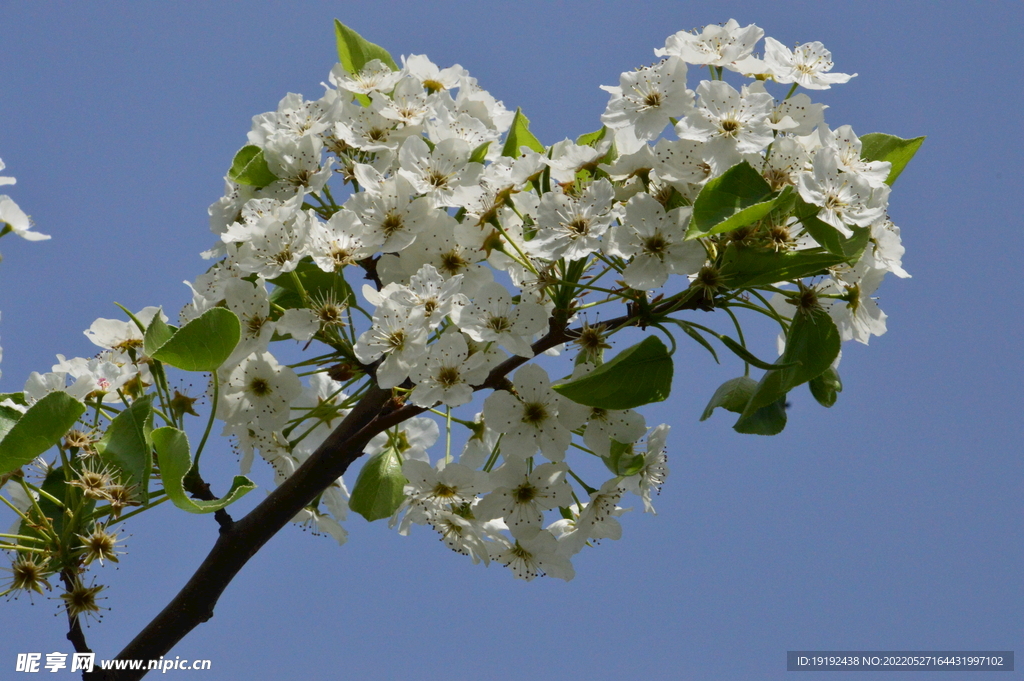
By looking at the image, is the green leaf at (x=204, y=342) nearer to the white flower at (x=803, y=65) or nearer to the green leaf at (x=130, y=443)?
the green leaf at (x=130, y=443)

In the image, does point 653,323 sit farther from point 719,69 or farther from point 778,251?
point 719,69

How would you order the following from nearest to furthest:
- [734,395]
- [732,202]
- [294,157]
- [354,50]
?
[732,202]
[734,395]
[294,157]
[354,50]

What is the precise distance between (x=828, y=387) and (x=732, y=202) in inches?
25.2

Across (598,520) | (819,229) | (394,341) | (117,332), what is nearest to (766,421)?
(598,520)

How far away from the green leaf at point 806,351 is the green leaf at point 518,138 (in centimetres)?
82

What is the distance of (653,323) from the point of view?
209 cm

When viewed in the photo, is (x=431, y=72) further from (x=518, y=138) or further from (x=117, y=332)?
(x=117, y=332)

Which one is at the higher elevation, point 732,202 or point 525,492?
point 732,202

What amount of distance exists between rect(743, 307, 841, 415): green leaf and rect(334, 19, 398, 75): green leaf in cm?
140

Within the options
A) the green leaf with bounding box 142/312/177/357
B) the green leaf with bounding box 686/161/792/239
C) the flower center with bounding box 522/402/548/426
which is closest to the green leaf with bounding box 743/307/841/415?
the green leaf with bounding box 686/161/792/239

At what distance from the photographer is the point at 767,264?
193 centimetres

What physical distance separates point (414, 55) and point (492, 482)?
1.29 m

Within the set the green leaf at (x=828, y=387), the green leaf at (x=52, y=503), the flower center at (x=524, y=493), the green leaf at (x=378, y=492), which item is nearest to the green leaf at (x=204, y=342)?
the green leaf at (x=52, y=503)

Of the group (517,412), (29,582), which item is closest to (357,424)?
(517,412)
